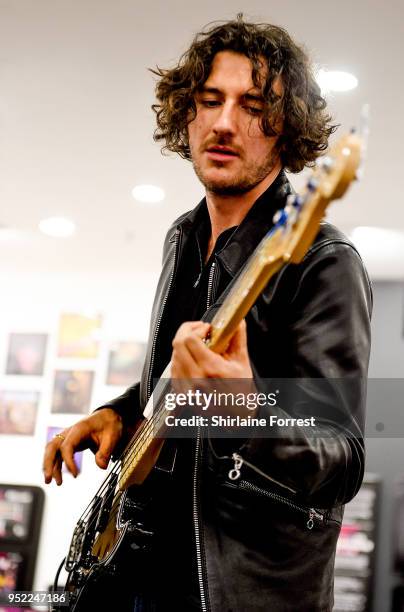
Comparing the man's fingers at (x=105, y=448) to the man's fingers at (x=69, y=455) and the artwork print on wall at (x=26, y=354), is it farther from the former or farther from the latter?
the artwork print on wall at (x=26, y=354)

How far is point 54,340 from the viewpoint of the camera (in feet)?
18.5

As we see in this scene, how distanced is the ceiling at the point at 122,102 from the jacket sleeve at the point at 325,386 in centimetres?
136

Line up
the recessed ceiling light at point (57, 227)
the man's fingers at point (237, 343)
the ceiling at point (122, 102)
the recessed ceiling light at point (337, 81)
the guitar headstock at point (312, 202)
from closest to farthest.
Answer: the guitar headstock at point (312, 202) < the man's fingers at point (237, 343) < the ceiling at point (122, 102) < the recessed ceiling light at point (337, 81) < the recessed ceiling light at point (57, 227)

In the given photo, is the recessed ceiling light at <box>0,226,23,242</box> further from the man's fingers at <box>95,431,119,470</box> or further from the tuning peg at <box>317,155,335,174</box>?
the tuning peg at <box>317,155,335,174</box>

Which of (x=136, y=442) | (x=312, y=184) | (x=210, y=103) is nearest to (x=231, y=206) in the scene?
(x=210, y=103)

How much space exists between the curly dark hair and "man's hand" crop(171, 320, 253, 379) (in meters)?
0.46

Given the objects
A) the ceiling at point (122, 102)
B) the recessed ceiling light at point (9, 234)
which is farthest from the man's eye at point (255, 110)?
the recessed ceiling light at point (9, 234)

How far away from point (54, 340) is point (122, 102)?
2.92 meters

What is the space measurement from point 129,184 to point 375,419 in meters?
2.21

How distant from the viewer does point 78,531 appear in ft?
4.01

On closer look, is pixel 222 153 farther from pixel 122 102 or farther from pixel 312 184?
pixel 122 102

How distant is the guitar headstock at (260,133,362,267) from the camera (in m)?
0.64

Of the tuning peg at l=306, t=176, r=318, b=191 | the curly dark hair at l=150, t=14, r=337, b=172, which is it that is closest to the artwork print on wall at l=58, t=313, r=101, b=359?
the curly dark hair at l=150, t=14, r=337, b=172

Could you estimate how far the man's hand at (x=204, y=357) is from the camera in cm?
73
